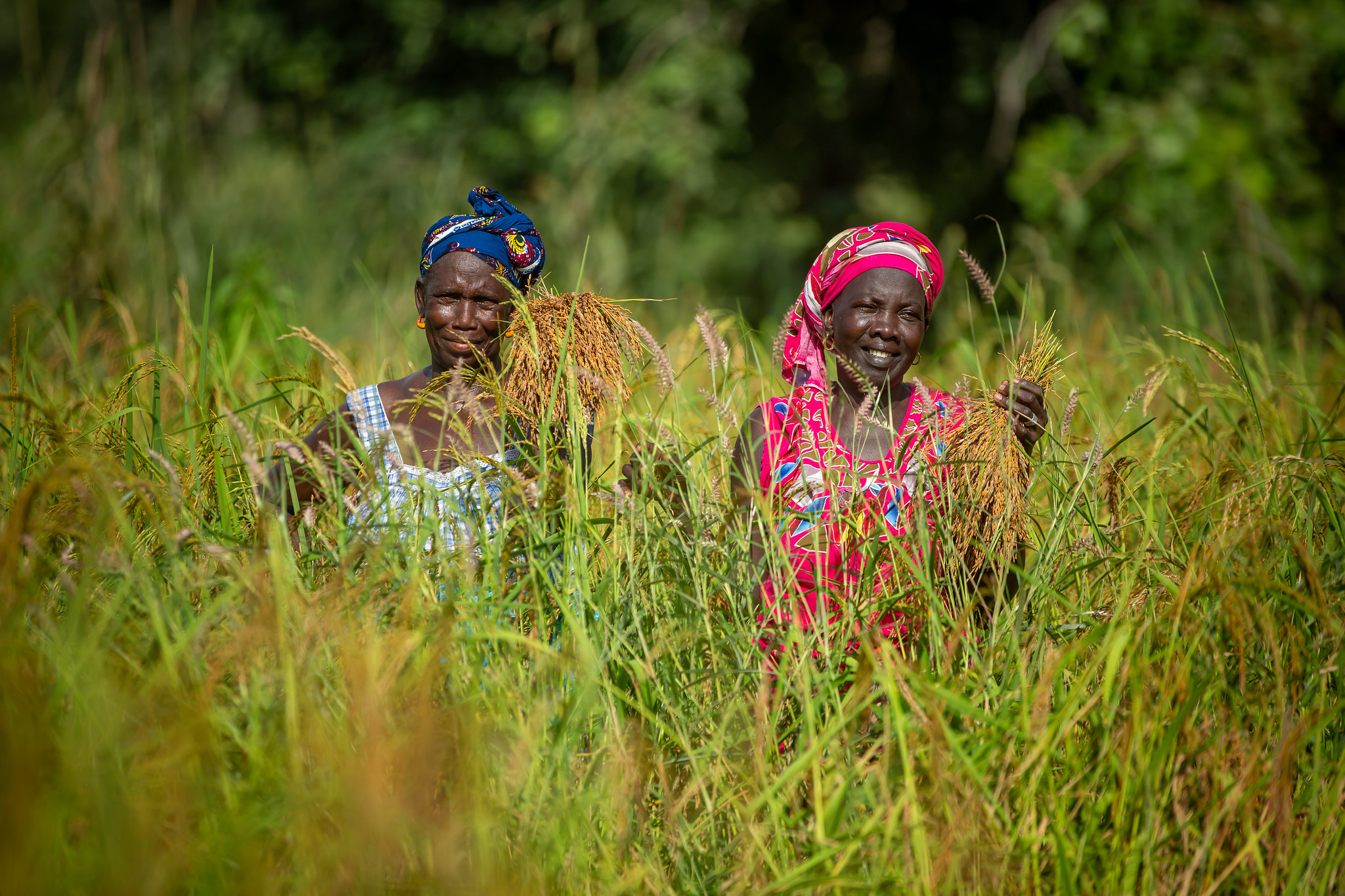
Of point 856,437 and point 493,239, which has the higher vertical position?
point 493,239

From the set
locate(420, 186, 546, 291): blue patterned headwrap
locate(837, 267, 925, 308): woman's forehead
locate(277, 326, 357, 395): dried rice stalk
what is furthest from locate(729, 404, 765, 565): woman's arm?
locate(277, 326, 357, 395): dried rice stalk

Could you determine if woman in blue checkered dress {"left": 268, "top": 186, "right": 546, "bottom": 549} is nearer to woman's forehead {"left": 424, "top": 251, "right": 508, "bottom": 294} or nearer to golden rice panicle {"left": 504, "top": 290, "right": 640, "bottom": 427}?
woman's forehead {"left": 424, "top": 251, "right": 508, "bottom": 294}

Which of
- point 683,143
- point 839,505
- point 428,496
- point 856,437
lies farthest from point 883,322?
point 683,143

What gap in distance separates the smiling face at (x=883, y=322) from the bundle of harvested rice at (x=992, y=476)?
0.71ft

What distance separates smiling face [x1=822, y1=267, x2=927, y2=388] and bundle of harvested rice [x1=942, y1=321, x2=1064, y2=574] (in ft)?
0.71

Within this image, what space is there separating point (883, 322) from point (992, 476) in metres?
0.42

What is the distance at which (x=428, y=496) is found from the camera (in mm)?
1789

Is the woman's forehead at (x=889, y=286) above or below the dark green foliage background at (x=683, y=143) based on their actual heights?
below

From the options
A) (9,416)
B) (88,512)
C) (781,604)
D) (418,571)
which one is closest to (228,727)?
(418,571)

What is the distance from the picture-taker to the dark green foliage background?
4.38 meters

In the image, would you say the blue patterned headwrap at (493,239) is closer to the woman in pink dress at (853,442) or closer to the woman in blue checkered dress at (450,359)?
the woman in blue checkered dress at (450,359)

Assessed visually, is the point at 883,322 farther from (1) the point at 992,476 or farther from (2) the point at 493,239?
(2) the point at 493,239

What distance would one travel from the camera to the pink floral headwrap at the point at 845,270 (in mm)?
2045

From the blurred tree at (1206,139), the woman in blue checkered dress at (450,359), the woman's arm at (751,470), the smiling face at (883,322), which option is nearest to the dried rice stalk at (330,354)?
the woman in blue checkered dress at (450,359)
